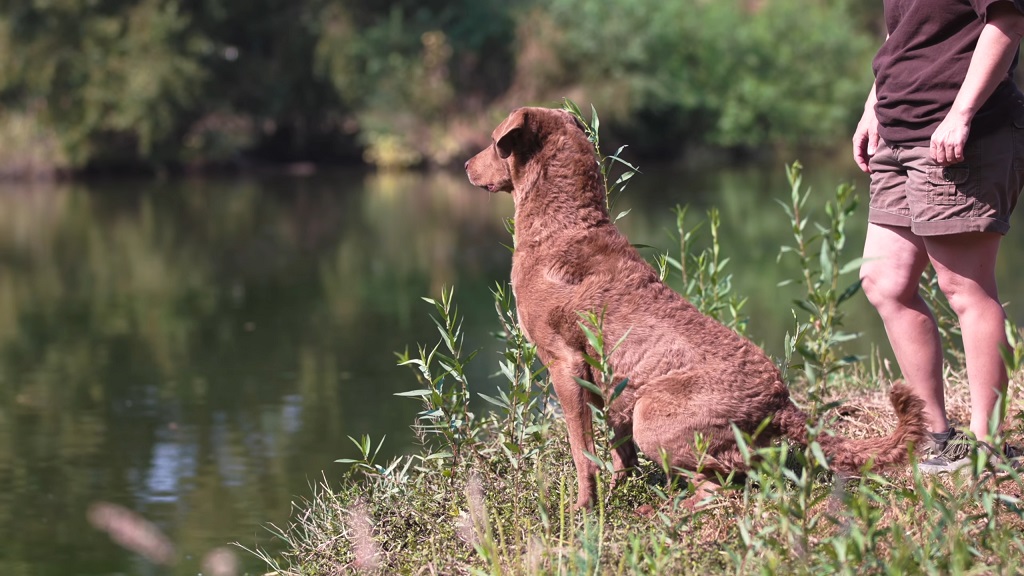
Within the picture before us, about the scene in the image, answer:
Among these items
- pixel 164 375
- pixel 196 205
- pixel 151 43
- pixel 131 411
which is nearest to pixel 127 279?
pixel 164 375

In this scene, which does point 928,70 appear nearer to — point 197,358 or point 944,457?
point 944,457

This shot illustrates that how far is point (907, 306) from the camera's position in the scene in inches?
173

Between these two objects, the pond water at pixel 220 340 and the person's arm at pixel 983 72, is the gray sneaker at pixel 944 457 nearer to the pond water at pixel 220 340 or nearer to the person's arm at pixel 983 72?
the person's arm at pixel 983 72

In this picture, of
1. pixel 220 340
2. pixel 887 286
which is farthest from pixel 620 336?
pixel 220 340

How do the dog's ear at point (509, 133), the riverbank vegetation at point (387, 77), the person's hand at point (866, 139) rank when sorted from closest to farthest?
the dog's ear at point (509, 133), the person's hand at point (866, 139), the riverbank vegetation at point (387, 77)

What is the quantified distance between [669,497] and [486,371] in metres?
5.17

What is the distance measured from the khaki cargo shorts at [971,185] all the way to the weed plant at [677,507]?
0.26 meters

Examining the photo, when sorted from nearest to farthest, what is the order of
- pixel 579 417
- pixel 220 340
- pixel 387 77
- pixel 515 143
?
1. pixel 579 417
2. pixel 515 143
3. pixel 220 340
4. pixel 387 77

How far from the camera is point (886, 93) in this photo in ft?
13.7

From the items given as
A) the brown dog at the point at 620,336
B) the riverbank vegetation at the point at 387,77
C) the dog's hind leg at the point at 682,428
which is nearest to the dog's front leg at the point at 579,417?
the brown dog at the point at 620,336

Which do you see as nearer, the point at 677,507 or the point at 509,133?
the point at 677,507

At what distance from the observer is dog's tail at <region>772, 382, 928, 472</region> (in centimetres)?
382

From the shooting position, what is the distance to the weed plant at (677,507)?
127 inches

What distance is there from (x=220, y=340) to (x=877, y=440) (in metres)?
8.11
